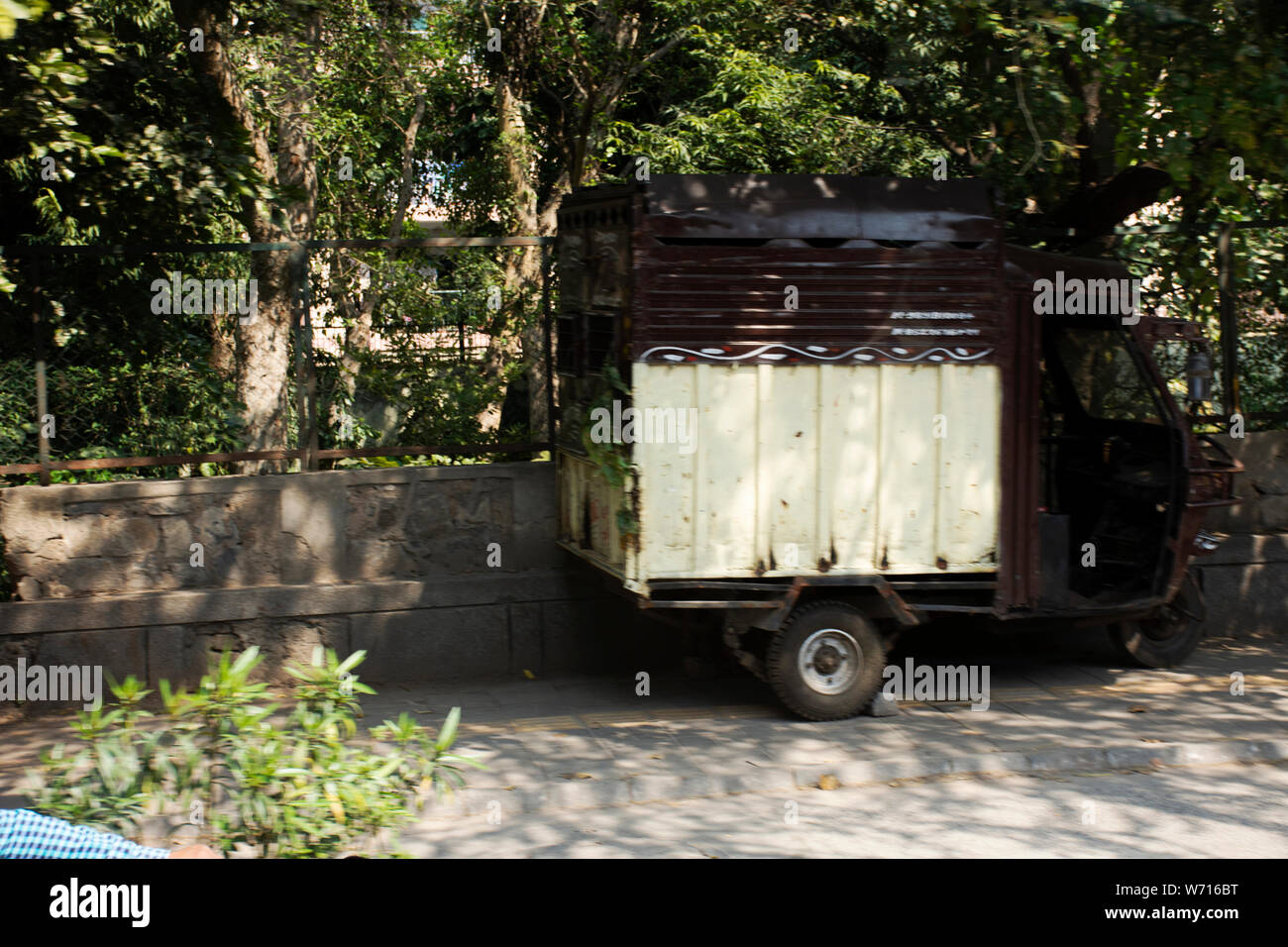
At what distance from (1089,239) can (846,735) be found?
449 cm

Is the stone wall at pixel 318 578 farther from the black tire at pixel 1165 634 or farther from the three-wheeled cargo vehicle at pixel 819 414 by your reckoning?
the black tire at pixel 1165 634

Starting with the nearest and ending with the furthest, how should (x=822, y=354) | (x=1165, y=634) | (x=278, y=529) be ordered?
1. (x=822, y=354)
2. (x=278, y=529)
3. (x=1165, y=634)

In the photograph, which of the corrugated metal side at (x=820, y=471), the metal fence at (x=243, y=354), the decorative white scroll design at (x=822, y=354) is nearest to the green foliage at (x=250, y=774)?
the corrugated metal side at (x=820, y=471)

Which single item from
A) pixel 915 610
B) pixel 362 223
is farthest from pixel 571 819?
pixel 362 223

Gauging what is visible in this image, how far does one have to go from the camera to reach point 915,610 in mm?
7098

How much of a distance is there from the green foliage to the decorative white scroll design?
130 inches

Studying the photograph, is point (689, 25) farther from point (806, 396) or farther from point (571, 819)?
point (571, 819)

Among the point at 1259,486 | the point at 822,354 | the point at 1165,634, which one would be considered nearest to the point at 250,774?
the point at 822,354

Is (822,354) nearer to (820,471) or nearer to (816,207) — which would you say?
(820,471)

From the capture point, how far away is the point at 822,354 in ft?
22.4

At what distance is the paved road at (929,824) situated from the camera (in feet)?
18.1

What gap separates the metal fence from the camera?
25.0 feet

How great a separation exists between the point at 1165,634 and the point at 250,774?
6.67 metres

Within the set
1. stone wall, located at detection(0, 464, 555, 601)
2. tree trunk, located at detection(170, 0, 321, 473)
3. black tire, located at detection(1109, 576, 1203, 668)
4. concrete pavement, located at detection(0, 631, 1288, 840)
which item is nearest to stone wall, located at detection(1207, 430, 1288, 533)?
concrete pavement, located at detection(0, 631, 1288, 840)
